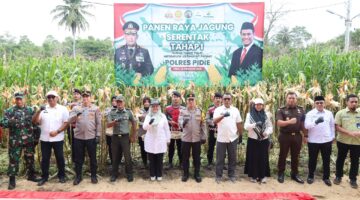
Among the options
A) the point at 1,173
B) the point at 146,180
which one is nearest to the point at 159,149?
the point at 146,180

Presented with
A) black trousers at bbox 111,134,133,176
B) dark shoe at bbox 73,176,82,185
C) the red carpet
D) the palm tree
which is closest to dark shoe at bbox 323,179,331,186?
the red carpet

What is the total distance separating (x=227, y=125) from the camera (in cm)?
554

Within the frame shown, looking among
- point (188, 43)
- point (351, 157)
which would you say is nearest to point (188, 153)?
point (351, 157)

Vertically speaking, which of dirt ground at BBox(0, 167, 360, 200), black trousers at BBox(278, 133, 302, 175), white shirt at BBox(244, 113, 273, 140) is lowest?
dirt ground at BBox(0, 167, 360, 200)

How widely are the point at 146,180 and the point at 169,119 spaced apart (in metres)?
1.10

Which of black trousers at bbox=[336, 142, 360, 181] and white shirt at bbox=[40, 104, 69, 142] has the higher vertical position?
white shirt at bbox=[40, 104, 69, 142]

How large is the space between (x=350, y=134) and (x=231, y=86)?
3.31 meters

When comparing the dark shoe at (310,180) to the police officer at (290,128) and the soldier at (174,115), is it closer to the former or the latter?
the police officer at (290,128)

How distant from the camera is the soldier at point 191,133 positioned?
Result: 5.58 metres

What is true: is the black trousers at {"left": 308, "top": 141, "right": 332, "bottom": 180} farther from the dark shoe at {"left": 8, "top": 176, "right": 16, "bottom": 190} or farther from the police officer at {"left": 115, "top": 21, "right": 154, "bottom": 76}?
the dark shoe at {"left": 8, "top": 176, "right": 16, "bottom": 190}

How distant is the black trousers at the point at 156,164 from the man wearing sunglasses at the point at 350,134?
291 centimetres

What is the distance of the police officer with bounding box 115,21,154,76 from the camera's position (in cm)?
802

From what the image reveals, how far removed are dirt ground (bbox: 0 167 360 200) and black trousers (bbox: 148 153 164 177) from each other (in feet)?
0.48

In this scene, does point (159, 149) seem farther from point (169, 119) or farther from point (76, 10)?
point (76, 10)
